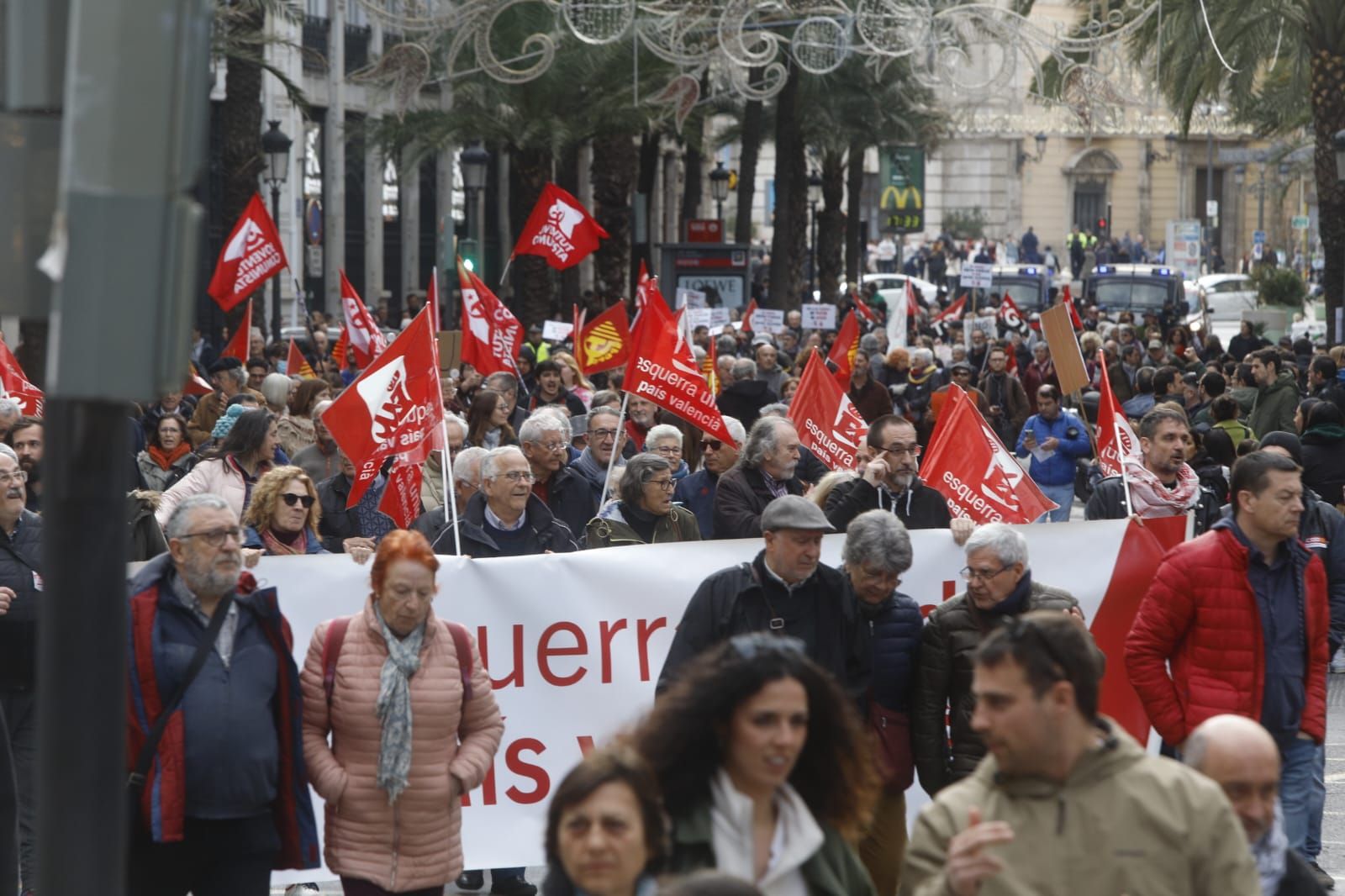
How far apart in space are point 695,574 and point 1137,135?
83262 mm

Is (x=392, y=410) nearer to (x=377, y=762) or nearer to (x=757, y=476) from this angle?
(x=757, y=476)

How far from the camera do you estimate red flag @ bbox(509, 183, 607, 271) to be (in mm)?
20344

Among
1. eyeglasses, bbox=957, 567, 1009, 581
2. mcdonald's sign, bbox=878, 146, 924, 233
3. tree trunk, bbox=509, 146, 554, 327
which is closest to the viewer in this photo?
eyeglasses, bbox=957, 567, 1009, 581

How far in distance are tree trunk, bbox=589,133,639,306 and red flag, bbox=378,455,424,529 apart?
24120 mm

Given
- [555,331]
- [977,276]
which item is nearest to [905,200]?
[977,276]

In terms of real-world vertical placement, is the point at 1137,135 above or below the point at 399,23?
above

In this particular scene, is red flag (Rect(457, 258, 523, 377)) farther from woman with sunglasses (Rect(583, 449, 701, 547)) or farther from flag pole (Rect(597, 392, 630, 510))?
woman with sunglasses (Rect(583, 449, 701, 547))

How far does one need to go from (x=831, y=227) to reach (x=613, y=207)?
11.1 m

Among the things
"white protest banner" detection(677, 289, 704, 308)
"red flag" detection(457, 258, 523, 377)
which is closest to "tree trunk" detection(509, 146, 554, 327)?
"white protest banner" detection(677, 289, 704, 308)

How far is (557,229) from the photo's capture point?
2048 centimetres

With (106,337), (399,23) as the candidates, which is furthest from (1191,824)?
(399,23)

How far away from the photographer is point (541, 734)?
8.01 meters

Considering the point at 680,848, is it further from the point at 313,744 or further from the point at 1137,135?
the point at 1137,135

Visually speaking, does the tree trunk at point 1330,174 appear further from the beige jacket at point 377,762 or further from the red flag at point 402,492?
the beige jacket at point 377,762
